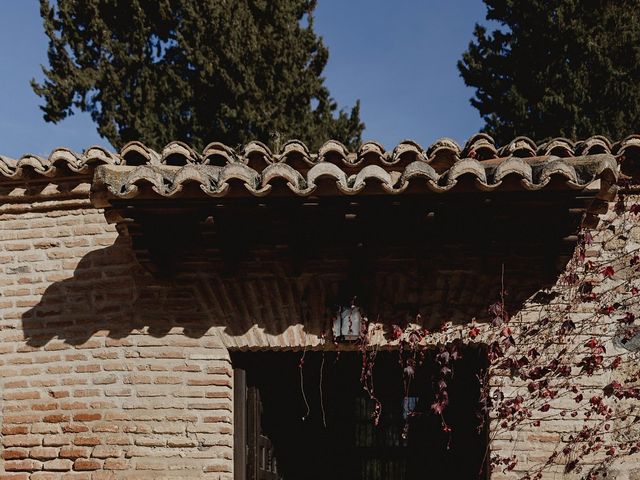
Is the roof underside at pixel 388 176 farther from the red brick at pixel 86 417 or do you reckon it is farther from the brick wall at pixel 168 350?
the red brick at pixel 86 417

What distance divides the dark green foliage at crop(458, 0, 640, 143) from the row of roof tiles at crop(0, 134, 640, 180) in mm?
7222

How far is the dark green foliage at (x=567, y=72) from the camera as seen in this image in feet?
38.1

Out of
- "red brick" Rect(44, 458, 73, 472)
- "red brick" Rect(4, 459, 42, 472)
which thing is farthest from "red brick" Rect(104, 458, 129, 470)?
"red brick" Rect(4, 459, 42, 472)

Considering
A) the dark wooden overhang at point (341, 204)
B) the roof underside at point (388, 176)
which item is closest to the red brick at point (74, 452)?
the dark wooden overhang at point (341, 204)

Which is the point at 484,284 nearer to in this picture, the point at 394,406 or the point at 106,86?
the point at 394,406

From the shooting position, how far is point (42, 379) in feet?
15.9

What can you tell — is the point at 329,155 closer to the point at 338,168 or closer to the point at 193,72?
Result: the point at 338,168

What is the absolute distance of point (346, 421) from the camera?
25.6ft

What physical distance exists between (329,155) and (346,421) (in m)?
3.88

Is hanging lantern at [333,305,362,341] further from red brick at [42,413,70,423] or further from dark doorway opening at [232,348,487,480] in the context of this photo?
red brick at [42,413,70,423]

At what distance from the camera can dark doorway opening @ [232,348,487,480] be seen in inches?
194

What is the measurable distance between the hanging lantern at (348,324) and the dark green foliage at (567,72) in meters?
7.95

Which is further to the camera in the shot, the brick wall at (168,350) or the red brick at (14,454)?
the red brick at (14,454)

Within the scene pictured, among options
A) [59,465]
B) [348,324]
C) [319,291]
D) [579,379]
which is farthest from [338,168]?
[59,465]
